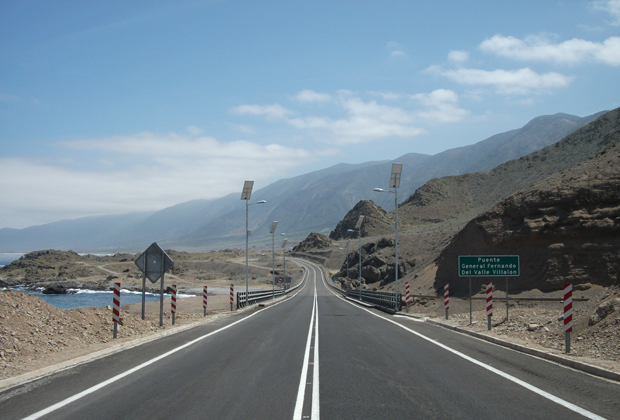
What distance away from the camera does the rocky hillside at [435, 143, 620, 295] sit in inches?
1026

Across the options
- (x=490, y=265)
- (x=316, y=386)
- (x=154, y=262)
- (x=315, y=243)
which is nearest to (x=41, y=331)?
(x=154, y=262)

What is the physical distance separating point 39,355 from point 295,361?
6.23 metres

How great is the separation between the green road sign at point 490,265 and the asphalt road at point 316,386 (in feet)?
21.0

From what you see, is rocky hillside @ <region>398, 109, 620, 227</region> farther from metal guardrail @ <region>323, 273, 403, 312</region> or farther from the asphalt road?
the asphalt road

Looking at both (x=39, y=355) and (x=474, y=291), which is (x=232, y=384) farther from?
(x=474, y=291)

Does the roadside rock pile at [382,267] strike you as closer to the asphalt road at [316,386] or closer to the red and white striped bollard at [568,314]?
the red and white striped bollard at [568,314]

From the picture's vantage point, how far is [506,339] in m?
14.0

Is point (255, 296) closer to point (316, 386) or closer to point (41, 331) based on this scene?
point (41, 331)

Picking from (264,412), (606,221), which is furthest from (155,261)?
(606,221)

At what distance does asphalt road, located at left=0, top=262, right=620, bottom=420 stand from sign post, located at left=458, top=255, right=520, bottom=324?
6.41 meters

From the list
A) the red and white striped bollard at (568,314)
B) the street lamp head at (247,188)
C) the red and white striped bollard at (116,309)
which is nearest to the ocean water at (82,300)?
the street lamp head at (247,188)

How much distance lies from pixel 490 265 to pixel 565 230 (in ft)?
41.1

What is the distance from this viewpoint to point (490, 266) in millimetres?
19109

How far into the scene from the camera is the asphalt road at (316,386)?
6.73m
